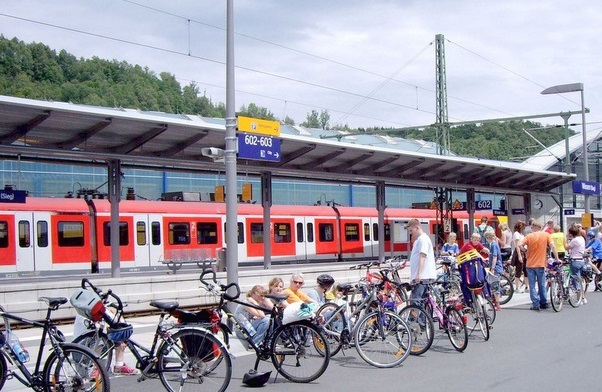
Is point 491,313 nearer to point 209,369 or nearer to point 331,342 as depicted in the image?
point 331,342

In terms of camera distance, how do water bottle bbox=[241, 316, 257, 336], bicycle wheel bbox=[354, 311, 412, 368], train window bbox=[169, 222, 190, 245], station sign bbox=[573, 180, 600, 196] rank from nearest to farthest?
water bottle bbox=[241, 316, 257, 336], bicycle wheel bbox=[354, 311, 412, 368], train window bbox=[169, 222, 190, 245], station sign bbox=[573, 180, 600, 196]

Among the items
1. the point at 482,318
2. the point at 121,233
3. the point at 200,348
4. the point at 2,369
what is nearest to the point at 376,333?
the point at 482,318

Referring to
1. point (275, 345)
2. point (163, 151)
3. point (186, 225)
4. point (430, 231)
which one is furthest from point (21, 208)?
point (430, 231)

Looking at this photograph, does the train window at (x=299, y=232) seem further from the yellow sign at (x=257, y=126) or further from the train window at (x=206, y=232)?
the yellow sign at (x=257, y=126)

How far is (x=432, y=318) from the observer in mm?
10047

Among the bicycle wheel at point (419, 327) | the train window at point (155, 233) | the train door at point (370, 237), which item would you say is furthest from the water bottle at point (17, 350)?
the train door at point (370, 237)

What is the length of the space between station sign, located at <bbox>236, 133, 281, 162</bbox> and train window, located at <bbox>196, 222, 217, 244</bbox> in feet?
46.7

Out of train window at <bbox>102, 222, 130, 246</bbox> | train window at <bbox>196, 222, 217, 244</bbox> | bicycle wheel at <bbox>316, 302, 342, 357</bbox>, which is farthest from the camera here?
train window at <bbox>196, 222, 217, 244</bbox>

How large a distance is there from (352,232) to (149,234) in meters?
11.4

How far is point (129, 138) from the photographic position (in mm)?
15156

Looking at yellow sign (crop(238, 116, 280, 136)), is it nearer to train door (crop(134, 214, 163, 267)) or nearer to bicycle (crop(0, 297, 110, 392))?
bicycle (crop(0, 297, 110, 392))

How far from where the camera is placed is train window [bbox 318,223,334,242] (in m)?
32.5

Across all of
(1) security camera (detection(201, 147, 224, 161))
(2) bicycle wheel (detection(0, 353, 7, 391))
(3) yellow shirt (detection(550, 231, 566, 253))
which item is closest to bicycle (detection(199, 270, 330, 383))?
(2) bicycle wheel (detection(0, 353, 7, 391))

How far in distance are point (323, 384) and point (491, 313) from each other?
15.0ft
